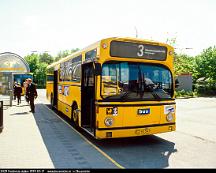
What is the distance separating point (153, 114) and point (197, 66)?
64383 millimetres

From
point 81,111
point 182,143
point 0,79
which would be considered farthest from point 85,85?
point 0,79

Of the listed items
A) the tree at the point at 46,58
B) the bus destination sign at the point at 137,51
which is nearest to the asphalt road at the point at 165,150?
the bus destination sign at the point at 137,51

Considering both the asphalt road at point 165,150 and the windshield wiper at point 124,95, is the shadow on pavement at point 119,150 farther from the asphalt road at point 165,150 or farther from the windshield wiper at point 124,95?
the windshield wiper at point 124,95

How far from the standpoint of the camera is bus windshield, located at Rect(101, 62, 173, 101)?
24.3ft

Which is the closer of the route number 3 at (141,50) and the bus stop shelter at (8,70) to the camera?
the route number 3 at (141,50)

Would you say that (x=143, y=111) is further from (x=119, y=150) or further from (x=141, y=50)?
(x=141, y=50)

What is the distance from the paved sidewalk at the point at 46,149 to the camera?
20.4 ft

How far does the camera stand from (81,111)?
8.94 m

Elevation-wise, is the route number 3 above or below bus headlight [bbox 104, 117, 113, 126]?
above

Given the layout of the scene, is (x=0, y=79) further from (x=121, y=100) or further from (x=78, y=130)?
(x=121, y=100)

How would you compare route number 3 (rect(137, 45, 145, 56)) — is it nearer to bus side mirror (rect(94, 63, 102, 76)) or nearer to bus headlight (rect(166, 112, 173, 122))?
bus side mirror (rect(94, 63, 102, 76))

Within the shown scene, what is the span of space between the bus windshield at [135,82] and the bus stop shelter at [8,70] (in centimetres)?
1483

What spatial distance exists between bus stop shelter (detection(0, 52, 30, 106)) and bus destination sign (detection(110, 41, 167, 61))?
14786 millimetres

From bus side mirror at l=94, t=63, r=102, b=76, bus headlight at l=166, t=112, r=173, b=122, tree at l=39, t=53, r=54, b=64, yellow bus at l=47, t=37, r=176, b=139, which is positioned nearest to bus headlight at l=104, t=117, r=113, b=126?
yellow bus at l=47, t=37, r=176, b=139
